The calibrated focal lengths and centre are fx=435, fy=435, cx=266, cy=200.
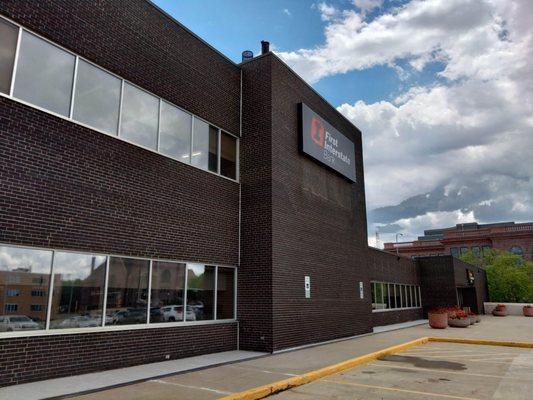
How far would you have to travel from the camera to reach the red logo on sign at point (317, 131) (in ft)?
55.3

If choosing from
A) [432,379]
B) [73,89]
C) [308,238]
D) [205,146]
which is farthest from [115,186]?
[432,379]

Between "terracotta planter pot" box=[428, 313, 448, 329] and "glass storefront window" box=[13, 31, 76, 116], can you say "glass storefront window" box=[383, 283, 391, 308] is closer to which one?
"terracotta planter pot" box=[428, 313, 448, 329]

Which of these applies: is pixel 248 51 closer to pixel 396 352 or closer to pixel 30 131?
pixel 30 131

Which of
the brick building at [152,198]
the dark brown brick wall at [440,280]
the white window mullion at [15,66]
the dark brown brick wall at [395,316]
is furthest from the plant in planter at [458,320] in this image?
the white window mullion at [15,66]

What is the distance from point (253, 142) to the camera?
14680 mm

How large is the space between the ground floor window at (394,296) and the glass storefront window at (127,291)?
15784mm

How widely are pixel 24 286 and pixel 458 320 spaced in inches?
865

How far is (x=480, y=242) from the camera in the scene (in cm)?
7481

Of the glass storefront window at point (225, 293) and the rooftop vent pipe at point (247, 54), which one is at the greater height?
the rooftop vent pipe at point (247, 54)

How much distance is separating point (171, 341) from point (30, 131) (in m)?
6.02

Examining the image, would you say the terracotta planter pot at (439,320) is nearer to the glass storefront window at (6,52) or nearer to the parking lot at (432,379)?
the parking lot at (432,379)

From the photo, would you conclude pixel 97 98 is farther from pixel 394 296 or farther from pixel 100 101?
pixel 394 296

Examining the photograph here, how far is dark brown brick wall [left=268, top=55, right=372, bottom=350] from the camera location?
14008 millimetres

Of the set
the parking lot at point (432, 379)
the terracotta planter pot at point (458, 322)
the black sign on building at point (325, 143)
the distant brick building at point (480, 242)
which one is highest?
the distant brick building at point (480, 242)
